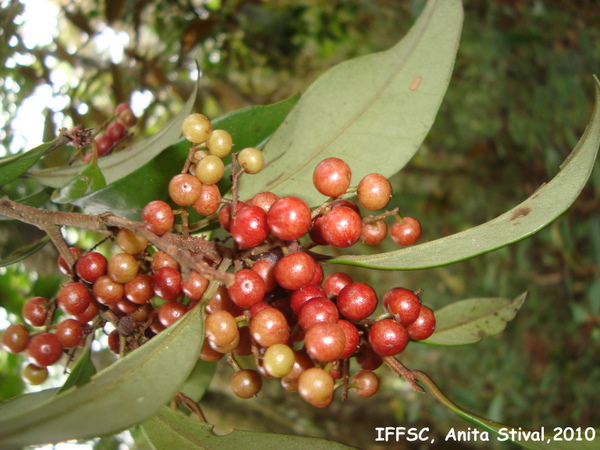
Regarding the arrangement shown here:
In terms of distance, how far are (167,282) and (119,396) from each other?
0.70 feet

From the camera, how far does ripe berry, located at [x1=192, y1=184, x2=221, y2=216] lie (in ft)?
2.60

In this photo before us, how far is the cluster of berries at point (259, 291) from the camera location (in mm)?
695

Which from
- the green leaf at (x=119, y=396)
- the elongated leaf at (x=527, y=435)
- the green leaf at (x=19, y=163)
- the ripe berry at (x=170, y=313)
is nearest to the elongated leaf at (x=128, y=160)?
the green leaf at (x=19, y=163)

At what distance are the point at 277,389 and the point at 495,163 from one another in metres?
2.30

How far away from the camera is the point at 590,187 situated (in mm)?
2396

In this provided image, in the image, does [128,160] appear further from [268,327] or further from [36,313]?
[268,327]

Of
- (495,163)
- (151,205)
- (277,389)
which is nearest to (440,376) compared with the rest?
(277,389)

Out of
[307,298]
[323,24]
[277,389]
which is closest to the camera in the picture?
[307,298]

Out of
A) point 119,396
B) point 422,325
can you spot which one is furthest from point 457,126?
point 119,396

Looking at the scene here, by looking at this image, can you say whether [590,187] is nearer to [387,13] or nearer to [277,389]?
[387,13]

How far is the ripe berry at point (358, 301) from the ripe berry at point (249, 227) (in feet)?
0.54

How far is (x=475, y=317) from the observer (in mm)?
1085

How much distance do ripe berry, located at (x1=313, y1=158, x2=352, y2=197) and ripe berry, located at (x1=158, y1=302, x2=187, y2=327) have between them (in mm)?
319

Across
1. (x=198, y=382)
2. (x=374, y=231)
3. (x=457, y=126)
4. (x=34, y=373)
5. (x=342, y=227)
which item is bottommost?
(x=457, y=126)
